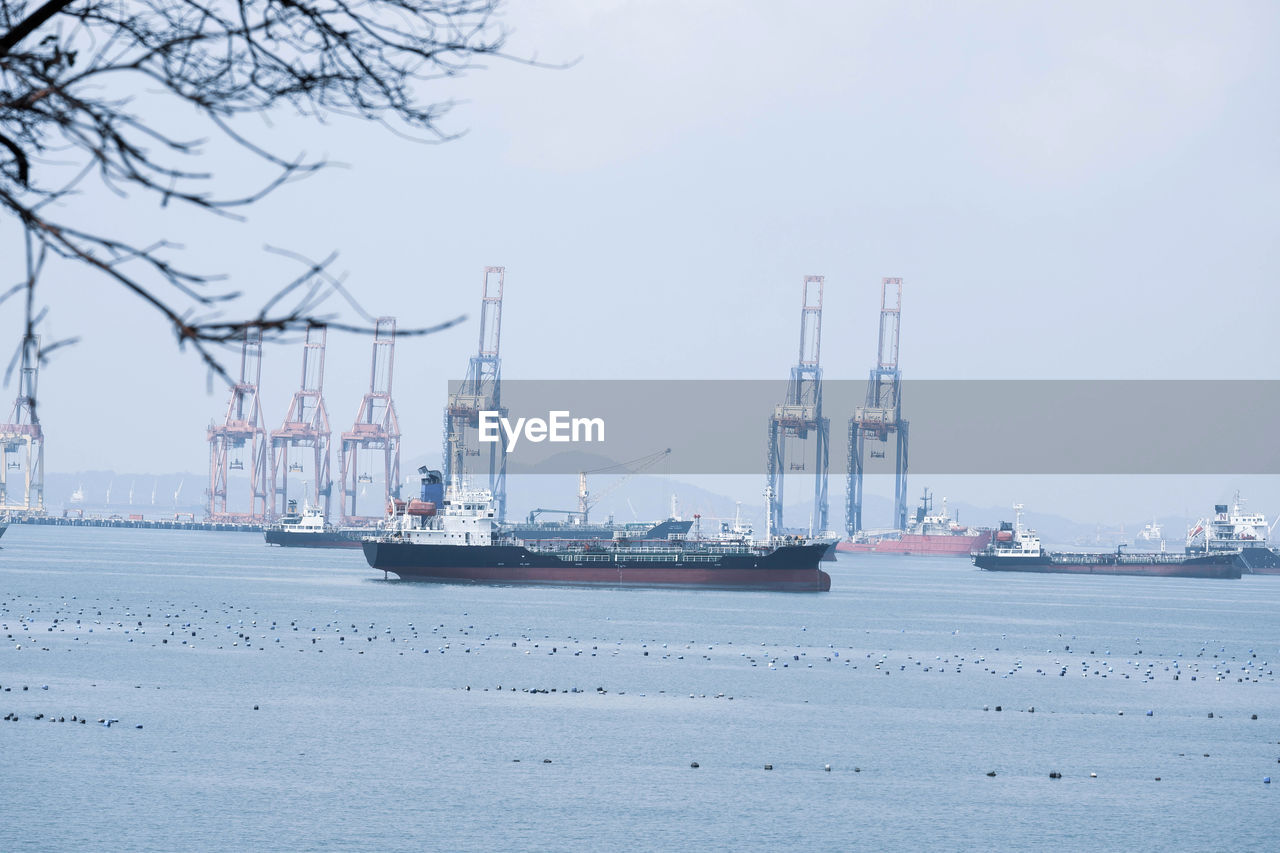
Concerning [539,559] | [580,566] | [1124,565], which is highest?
[539,559]

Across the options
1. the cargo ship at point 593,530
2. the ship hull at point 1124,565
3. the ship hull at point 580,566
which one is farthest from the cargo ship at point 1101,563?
the ship hull at point 580,566

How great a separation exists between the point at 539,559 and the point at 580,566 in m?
2.26

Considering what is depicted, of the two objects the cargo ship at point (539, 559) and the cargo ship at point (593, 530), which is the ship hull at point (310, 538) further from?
the cargo ship at point (539, 559)

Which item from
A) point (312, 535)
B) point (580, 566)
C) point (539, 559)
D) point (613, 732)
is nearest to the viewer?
point (613, 732)

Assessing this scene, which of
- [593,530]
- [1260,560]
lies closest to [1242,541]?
[1260,560]

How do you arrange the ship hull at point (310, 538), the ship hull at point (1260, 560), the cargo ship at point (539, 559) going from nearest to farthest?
the cargo ship at point (539, 559) → the ship hull at point (310, 538) → the ship hull at point (1260, 560)

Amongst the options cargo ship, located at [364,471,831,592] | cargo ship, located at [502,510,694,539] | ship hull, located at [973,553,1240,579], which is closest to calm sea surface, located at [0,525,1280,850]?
cargo ship, located at [364,471,831,592]

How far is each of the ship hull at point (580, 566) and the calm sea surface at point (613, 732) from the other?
1430 cm

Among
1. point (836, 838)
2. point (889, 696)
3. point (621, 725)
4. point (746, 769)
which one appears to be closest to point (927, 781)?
point (746, 769)

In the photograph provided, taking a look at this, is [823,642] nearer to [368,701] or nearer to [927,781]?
[368,701]

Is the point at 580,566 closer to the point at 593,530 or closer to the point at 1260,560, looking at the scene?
the point at 593,530

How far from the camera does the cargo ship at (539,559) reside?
269 ft

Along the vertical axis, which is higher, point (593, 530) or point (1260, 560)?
point (593, 530)

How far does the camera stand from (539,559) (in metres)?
83.3
